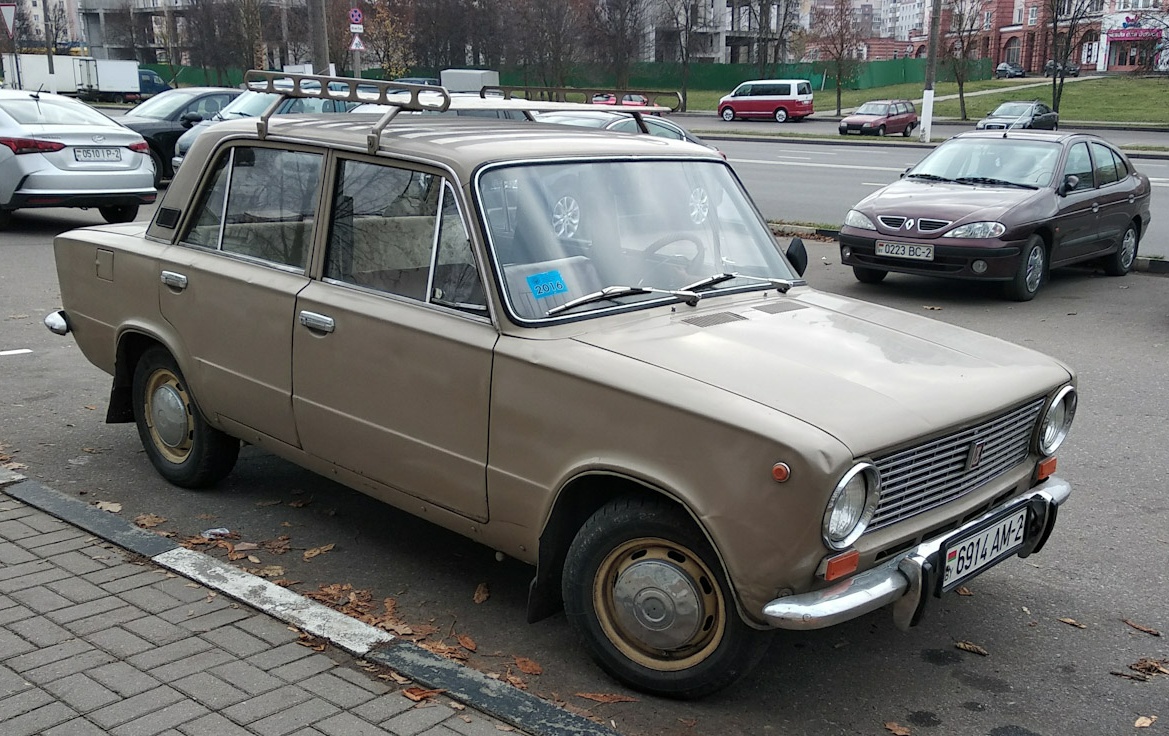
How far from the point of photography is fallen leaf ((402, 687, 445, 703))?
3541mm

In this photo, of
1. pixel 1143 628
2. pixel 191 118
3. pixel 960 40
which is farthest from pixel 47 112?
pixel 960 40

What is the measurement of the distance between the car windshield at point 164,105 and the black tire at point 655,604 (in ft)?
57.2

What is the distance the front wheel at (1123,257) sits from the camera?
40.7 ft

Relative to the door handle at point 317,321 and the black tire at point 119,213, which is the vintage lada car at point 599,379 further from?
the black tire at point 119,213

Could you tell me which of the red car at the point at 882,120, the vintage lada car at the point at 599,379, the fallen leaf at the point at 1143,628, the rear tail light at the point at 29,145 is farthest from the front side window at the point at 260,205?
the red car at the point at 882,120

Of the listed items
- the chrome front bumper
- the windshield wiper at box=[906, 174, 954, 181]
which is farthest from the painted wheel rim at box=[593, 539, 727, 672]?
the windshield wiper at box=[906, 174, 954, 181]

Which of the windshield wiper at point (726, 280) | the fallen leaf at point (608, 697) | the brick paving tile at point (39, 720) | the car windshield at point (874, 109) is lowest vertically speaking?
the fallen leaf at point (608, 697)

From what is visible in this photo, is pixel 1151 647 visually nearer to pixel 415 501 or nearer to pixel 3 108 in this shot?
pixel 415 501

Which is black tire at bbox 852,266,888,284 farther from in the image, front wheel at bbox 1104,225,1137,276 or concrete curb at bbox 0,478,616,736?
concrete curb at bbox 0,478,616,736

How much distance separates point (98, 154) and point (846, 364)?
12592mm

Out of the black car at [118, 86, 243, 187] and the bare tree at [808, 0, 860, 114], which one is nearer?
the black car at [118, 86, 243, 187]

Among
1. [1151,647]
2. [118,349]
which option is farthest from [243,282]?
[1151,647]

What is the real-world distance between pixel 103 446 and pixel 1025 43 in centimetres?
9978

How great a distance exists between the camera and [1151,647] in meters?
4.12
